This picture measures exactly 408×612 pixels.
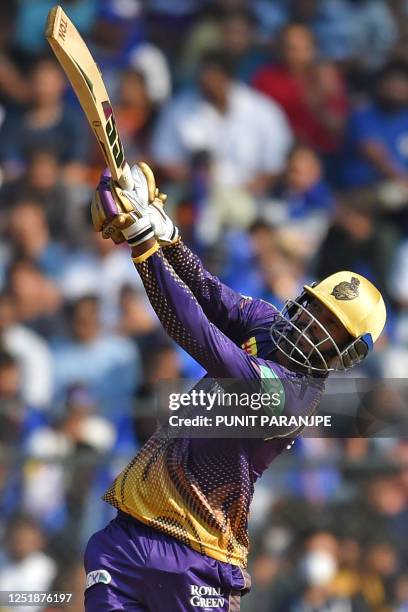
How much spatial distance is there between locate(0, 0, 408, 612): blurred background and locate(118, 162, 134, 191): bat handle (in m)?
→ 2.77

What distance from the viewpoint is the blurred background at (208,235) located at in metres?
6.24

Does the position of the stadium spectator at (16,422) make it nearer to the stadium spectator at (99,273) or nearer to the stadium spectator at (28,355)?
the stadium spectator at (28,355)

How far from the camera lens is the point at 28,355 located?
24.6 feet

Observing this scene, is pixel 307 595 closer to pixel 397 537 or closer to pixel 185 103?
pixel 397 537

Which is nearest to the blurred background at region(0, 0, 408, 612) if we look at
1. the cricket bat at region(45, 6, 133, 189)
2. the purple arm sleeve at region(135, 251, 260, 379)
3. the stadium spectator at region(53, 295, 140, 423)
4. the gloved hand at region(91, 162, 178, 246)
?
the stadium spectator at region(53, 295, 140, 423)

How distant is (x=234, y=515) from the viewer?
4074mm

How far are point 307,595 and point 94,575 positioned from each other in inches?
102

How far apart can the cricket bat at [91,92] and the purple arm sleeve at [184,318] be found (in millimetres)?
280

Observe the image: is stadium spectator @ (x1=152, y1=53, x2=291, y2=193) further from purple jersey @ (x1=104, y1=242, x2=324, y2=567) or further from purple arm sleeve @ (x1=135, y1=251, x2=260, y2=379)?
purple arm sleeve @ (x1=135, y1=251, x2=260, y2=379)

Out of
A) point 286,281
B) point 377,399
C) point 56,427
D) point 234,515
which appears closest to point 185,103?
point 286,281

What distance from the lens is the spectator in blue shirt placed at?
8.51 meters

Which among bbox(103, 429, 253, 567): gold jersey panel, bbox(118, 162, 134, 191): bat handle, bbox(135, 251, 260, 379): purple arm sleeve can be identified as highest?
bbox(118, 162, 134, 191): bat handle

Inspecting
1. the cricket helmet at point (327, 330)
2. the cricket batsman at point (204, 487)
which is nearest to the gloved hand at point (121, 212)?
the cricket batsman at point (204, 487)

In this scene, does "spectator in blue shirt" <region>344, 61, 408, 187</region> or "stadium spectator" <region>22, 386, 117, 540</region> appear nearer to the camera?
"stadium spectator" <region>22, 386, 117, 540</region>
